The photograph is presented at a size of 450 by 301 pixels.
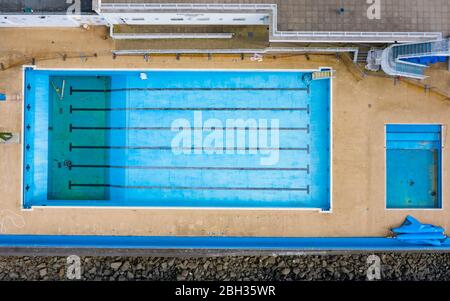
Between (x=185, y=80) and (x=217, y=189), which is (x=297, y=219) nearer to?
(x=217, y=189)

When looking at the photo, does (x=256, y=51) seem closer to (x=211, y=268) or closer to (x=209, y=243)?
(x=209, y=243)

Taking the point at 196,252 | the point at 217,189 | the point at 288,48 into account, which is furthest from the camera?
the point at 196,252

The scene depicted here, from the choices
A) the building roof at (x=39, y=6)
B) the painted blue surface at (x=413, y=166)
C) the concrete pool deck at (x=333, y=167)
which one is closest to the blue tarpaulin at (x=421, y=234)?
the concrete pool deck at (x=333, y=167)

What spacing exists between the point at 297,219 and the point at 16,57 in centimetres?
1787

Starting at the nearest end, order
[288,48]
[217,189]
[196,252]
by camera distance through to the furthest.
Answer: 1. [288,48]
2. [217,189]
3. [196,252]

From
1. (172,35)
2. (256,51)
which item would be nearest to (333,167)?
(256,51)

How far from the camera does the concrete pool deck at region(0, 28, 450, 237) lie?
21.1 metres

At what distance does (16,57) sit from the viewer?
2130 cm

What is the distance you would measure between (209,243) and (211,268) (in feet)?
15.5

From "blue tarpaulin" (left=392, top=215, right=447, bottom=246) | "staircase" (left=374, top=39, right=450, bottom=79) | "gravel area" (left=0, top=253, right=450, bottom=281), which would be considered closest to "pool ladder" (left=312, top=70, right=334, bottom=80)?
"staircase" (left=374, top=39, right=450, bottom=79)

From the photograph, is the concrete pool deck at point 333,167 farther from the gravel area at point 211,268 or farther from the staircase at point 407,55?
the gravel area at point 211,268

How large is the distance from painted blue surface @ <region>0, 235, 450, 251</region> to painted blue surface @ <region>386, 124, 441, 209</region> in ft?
7.82

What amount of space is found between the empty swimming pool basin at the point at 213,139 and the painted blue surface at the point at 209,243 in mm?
1907

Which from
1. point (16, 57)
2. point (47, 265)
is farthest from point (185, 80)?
point (47, 265)
